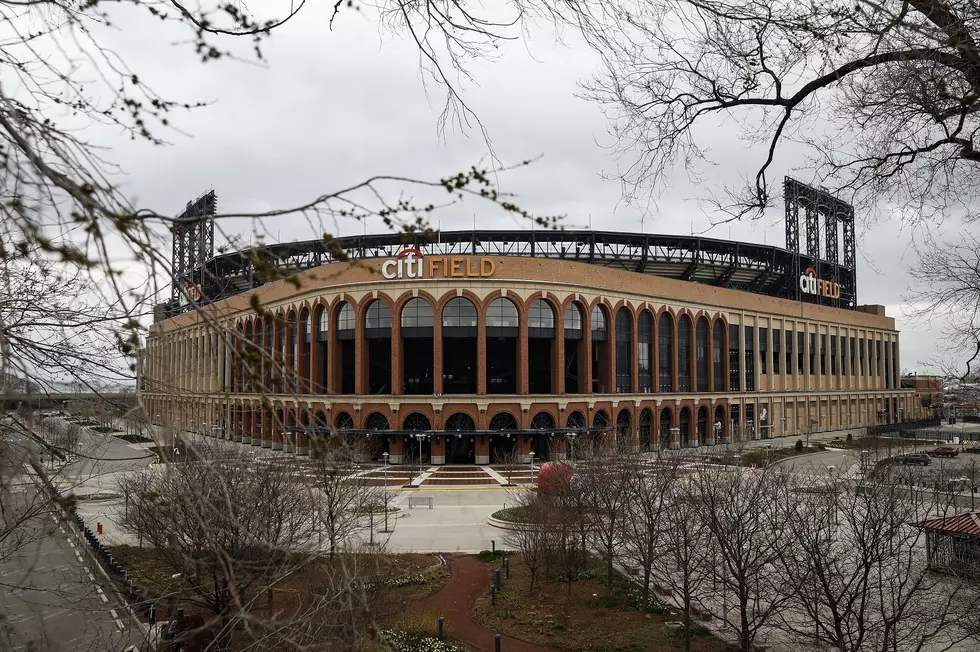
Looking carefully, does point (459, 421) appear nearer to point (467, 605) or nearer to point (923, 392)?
point (467, 605)

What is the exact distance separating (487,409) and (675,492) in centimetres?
2891

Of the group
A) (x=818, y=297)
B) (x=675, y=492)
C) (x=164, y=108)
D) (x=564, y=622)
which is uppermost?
(x=818, y=297)

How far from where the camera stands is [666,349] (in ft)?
212

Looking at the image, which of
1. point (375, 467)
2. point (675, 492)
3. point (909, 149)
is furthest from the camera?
point (375, 467)

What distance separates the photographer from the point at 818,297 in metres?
86.1

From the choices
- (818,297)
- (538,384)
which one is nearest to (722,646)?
(538,384)

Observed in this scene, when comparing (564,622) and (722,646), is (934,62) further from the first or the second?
(564,622)

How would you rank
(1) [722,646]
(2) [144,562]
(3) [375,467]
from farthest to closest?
(3) [375,467] → (2) [144,562] → (1) [722,646]

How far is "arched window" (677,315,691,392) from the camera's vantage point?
214 feet

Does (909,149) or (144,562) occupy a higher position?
(909,149)

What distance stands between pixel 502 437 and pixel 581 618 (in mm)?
32110

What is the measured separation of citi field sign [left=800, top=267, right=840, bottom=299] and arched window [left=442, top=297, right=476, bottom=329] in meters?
48.2

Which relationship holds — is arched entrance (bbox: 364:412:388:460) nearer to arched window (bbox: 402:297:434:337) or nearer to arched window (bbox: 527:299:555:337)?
arched window (bbox: 402:297:434:337)

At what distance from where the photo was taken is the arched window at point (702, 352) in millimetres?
68125
